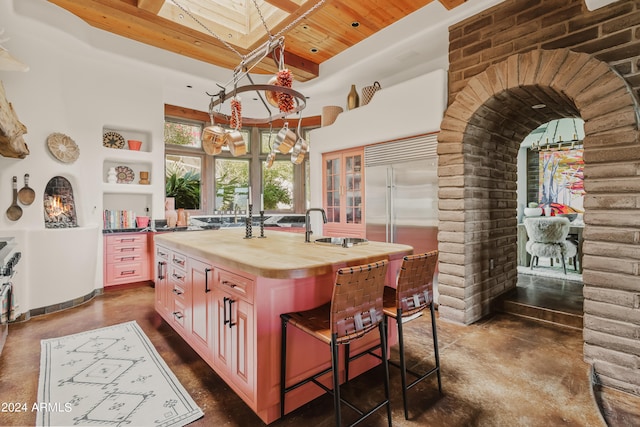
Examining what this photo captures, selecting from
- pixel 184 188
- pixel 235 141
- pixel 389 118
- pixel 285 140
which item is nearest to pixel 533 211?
pixel 389 118

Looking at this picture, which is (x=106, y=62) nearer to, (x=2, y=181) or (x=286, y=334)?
(x=2, y=181)

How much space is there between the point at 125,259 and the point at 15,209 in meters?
1.40

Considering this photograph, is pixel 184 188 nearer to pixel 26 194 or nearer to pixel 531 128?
pixel 26 194

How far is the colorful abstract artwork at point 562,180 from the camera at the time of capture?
5887mm

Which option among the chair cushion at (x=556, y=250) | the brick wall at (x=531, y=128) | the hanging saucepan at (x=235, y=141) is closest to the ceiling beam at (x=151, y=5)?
the hanging saucepan at (x=235, y=141)

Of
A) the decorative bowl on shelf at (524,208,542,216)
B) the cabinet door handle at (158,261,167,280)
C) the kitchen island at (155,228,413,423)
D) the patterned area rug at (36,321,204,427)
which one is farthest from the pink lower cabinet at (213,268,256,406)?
the decorative bowl on shelf at (524,208,542,216)

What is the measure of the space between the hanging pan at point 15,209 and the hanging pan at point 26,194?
4 cm

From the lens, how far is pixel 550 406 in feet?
6.21

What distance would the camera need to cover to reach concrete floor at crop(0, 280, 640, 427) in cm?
180

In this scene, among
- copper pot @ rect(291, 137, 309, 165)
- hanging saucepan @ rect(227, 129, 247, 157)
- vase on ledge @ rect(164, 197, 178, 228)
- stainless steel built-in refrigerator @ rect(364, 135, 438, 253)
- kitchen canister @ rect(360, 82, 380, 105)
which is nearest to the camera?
hanging saucepan @ rect(227, 129, 247, 157)

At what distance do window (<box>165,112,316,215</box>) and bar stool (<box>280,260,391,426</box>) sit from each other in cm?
413

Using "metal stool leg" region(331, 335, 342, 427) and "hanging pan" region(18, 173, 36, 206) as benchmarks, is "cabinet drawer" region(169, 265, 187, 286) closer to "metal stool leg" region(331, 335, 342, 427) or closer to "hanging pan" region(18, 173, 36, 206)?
"metal stool leg" region(331, 335, 342, 427)

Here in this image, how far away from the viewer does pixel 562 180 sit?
6047 mm

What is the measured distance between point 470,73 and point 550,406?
280cm
